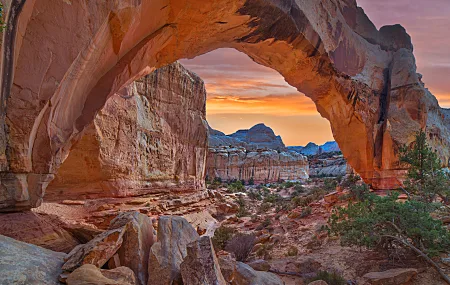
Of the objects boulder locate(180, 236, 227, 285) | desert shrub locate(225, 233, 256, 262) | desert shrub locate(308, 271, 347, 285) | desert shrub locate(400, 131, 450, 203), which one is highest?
desert shrub locate(400, 131, 450, 203)

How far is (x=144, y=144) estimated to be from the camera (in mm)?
16188

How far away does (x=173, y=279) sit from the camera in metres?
4.32

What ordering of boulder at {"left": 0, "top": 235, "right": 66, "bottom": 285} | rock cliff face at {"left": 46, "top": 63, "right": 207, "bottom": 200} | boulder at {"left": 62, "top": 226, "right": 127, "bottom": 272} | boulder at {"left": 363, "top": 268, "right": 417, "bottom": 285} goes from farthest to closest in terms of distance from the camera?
rock cliff face at {"left": 46, "top": 63, "right": 207, "bottom": 200}, boulder at {"left": 363, "top": 268, "right": 417, "bottom": 285}, boulder at {"left": 62, "top": 226, "right": 127, "bottom": 272}, boulder at {"left": 0, "top": 235, "right": 66, "bottom": 285}

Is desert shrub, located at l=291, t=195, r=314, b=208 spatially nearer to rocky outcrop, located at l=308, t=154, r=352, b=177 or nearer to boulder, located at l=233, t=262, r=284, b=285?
boulder, located at l=233, t=262, r=284, b=285

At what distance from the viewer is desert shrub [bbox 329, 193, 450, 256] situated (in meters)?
6.60

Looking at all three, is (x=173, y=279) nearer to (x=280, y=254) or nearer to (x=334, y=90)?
(x=280, y=254)

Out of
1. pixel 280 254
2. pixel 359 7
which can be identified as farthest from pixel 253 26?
pixel 359 7

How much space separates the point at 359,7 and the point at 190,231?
14627 mm

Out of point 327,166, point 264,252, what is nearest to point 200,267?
point 264,252

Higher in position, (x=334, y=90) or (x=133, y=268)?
(x=334, y=90)

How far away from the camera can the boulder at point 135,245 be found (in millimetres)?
4531

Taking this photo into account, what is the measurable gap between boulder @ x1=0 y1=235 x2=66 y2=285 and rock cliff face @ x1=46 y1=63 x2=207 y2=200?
9.51 m

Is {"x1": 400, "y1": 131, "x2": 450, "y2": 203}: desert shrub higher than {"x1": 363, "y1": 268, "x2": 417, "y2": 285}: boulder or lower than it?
higher

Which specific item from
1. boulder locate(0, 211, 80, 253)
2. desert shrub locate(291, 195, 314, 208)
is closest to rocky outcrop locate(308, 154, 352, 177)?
desert shrub locate(291, 195, 314, 208)
